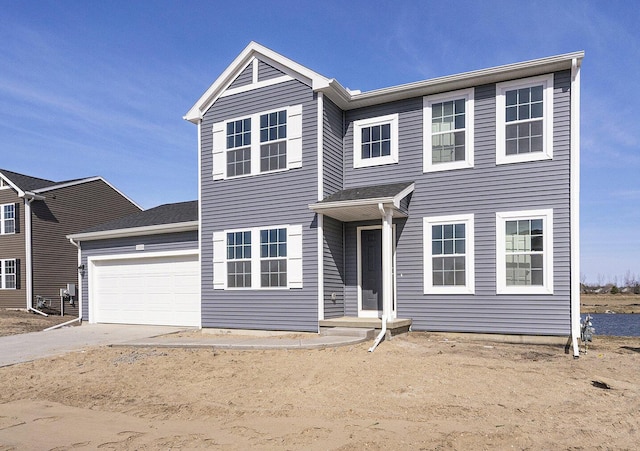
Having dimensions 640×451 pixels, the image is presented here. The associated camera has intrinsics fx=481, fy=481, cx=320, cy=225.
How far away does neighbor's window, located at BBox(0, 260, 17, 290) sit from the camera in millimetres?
20250

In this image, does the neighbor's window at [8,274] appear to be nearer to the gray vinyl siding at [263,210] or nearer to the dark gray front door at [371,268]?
the gray vinyl siding at [263,210]

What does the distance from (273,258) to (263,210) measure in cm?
121

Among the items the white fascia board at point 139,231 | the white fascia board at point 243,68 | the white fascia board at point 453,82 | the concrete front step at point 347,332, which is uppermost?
the white fascia board at point 243,68

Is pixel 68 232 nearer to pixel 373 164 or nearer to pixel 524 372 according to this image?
pixel 373 164

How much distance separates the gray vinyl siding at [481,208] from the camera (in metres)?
9.60

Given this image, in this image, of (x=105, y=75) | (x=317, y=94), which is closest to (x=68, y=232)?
(x=105, y=75)

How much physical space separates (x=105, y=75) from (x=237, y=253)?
6.23 metres

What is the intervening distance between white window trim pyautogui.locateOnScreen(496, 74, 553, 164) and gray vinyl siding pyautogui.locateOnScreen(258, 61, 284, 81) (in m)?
5.08

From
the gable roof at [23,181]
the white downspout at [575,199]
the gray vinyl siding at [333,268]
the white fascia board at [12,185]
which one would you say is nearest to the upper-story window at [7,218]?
the white fascia board at [12,185]

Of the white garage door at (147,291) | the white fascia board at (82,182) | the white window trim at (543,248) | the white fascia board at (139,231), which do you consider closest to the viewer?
the white window trim at (543,248)

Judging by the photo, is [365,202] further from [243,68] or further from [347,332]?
[243,68]

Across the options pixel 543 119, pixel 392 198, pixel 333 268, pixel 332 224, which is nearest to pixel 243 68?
pixel 332 224

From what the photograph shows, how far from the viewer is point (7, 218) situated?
20.6 metres

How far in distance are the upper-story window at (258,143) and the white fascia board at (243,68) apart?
0.66 metres
